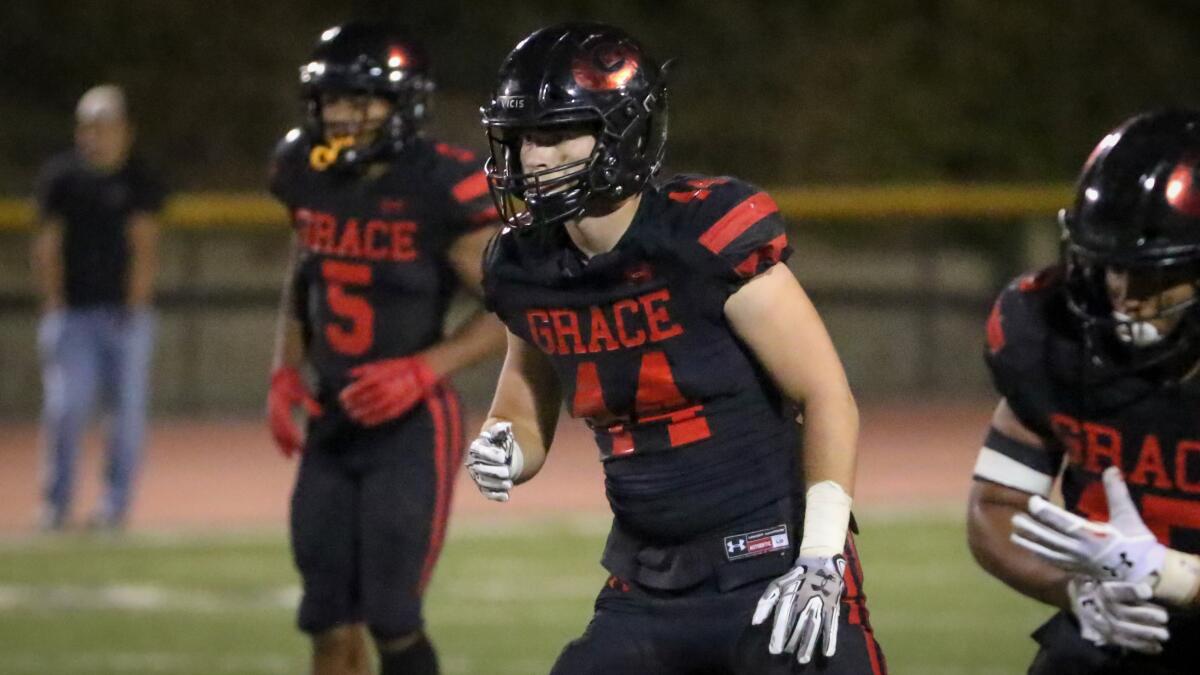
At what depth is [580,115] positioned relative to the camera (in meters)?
3.46

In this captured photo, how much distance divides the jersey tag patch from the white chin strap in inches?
27.0

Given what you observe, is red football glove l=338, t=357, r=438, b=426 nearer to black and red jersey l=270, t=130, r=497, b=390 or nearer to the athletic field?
black and red jersey l=270, t=130, r=497, b=390

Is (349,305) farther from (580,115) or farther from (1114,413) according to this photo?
(1114,413)

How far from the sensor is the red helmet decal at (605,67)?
348cm

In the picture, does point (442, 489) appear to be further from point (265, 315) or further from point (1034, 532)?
point (265, 315)

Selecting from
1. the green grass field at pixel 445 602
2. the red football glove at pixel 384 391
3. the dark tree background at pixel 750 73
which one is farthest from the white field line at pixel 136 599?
the dark tree background at pixel 750 73

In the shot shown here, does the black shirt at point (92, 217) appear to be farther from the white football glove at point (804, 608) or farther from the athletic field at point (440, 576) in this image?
the white football glove at point (804, 608)

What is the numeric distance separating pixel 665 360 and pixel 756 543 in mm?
357

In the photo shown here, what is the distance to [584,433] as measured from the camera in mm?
12023

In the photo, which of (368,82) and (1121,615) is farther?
(368,82)

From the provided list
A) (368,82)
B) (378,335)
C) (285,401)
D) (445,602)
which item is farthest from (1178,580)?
(445,602)

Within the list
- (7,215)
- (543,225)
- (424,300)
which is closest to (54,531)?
(7,215)

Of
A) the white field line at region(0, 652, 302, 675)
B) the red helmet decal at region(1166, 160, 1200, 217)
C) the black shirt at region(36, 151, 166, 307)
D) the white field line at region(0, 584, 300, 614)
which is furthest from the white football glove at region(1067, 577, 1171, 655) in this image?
the black shirt at region(36, 151, 166, 307)

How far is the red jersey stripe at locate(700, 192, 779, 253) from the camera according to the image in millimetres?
3412
